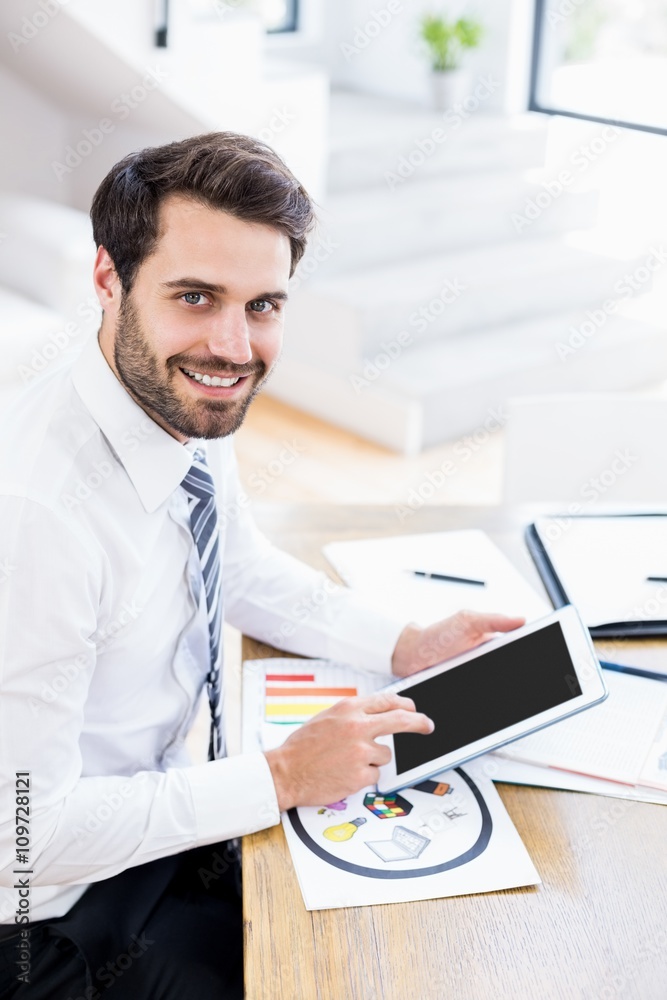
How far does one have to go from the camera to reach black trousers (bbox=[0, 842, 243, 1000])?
1.19 m

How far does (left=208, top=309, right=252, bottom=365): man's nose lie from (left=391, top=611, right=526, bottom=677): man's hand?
437 mm

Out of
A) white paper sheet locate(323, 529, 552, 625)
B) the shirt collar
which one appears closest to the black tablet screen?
white paper sheet locate(323, 529, 552, 625)

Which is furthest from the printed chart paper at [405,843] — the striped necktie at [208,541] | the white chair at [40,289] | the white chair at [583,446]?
the white chair at [40,289]

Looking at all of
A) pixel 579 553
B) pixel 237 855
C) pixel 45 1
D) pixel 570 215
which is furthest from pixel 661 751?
pixel 570 215

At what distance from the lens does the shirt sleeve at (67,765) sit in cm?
108

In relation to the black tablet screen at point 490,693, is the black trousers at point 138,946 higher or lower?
lower

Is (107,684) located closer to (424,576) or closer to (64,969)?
(64,969)

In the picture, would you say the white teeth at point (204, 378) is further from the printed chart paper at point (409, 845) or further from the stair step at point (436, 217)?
the stair step at point (436, 217)

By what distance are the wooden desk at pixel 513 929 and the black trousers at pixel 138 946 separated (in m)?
0.23

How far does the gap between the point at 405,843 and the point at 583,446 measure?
3.73 feet

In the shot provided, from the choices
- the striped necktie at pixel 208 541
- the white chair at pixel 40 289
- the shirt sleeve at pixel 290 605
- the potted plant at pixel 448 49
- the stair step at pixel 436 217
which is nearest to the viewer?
the striped necktie at pixel 208 541

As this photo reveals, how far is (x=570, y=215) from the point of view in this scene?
5.04m

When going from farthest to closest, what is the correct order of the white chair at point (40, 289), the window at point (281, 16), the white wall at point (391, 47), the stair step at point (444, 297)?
1. the window at point (281, 16)
2. the white wall at point (391, 47)
3. the stair step at point (444, 297)
4. the white chair at point (40, 289)

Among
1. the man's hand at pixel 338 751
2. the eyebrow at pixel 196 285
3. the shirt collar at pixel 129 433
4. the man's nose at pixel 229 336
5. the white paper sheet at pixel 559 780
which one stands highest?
the eyebrow at pixel 196 285
